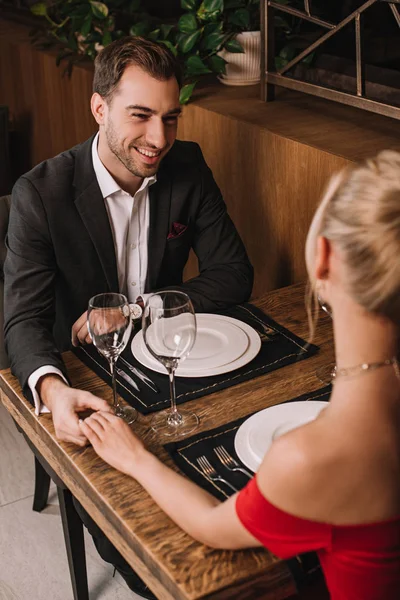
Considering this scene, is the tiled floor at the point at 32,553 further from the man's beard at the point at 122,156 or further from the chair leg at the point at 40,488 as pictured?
the man's beard at the point at 122,156

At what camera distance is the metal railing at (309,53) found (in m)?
2.29

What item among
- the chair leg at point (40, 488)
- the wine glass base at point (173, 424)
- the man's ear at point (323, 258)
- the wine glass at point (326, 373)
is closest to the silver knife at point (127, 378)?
the wine glass base at point (173, 424)

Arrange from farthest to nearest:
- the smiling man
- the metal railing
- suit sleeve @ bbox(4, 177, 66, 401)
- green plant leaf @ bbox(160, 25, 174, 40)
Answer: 1. green plant leaf @ bbox(160, 25, 174, 40)
2. the metal railing
3. the smiling man
4. suit sleeve @ bbox(4, 177, 66, 401)

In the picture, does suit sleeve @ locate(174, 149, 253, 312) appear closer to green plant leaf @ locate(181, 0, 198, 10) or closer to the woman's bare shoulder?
green plant leaf @ locate(181, 0, 198, 10)

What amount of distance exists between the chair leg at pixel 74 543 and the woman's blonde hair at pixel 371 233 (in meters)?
1.07

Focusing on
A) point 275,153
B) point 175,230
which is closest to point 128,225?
point 175,230

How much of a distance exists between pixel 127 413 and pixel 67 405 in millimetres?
114

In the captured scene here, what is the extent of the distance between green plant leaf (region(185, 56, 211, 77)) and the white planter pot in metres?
0.11

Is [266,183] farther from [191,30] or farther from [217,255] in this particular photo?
[191,30]

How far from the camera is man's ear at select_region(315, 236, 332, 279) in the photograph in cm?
105

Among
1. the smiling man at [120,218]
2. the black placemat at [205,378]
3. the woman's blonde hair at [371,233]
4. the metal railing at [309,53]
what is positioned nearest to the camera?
the woman's blonde hair at [371,233]

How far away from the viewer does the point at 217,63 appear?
9.50ft

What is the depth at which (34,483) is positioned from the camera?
2.55 metres

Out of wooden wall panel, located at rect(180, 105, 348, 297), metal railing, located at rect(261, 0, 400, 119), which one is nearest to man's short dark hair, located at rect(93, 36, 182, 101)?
wooden wall panel, located at rect(180, 105, 348, 297)
